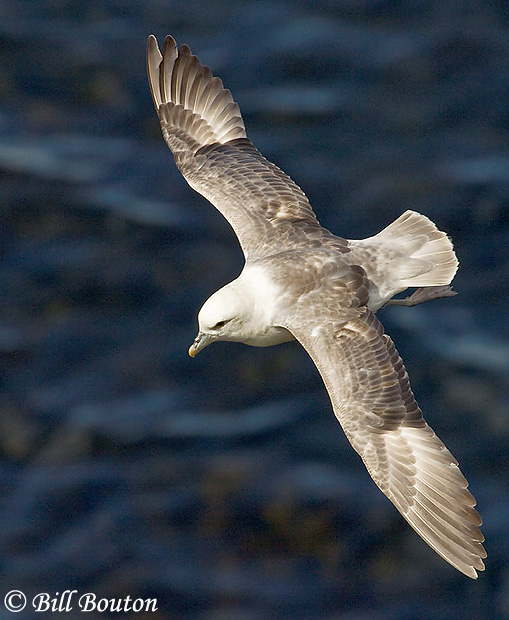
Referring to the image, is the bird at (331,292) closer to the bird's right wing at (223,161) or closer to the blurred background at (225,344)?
the bird's right wing at (223,161)

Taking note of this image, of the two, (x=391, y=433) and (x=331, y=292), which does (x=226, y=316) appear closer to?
(x=331, y=292)

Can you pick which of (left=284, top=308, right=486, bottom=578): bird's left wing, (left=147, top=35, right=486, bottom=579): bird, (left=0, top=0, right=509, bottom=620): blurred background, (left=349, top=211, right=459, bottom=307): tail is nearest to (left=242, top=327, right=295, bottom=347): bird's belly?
(left=147, top=35, right=486, bottom=579): bird

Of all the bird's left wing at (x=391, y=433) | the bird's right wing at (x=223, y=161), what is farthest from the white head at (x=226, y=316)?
the bird's right wing at (x=223, y=161)

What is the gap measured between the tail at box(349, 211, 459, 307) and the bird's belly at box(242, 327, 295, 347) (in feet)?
1.93

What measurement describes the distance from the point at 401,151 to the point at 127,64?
232cm

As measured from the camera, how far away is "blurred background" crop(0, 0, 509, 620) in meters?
7.72

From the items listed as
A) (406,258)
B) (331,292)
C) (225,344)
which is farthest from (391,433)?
(225,344)

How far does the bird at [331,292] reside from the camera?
275 inches

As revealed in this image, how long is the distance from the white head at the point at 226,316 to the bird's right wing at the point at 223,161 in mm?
623

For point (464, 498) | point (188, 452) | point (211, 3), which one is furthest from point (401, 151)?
point (464, 498)

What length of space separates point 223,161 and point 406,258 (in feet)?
4.90

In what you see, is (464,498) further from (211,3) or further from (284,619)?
(211,3)

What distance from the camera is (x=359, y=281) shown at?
7.75m

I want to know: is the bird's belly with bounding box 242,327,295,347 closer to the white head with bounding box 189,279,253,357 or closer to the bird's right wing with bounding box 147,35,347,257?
the white head with bounding box 189,279,253,357
